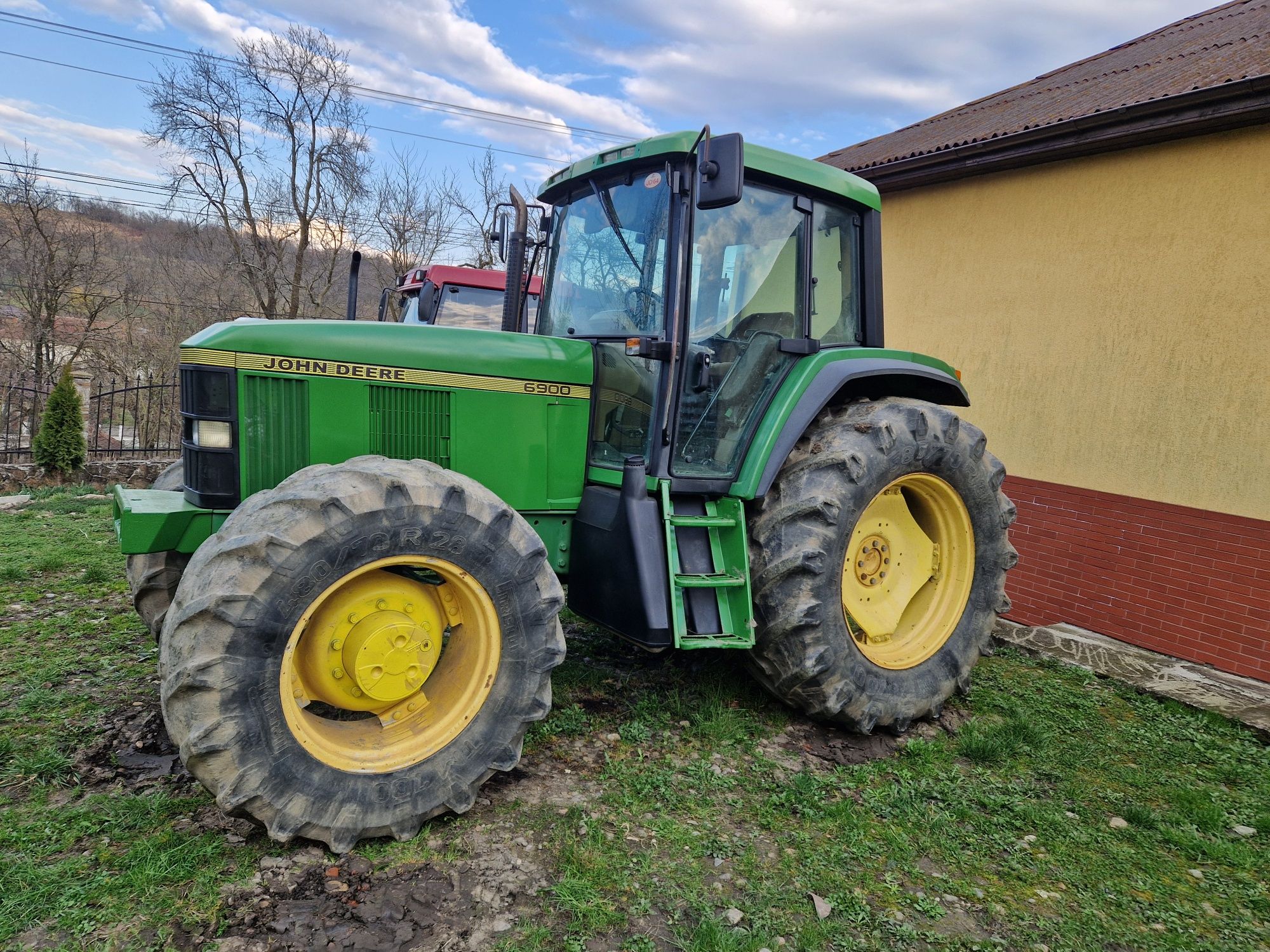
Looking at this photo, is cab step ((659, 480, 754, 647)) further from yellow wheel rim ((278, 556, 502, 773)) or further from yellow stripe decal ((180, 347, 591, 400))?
yellow wheel rim ((278, 556, 502, 773))

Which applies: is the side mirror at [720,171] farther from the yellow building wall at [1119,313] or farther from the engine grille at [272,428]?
the yellow building wall at [1119,313]

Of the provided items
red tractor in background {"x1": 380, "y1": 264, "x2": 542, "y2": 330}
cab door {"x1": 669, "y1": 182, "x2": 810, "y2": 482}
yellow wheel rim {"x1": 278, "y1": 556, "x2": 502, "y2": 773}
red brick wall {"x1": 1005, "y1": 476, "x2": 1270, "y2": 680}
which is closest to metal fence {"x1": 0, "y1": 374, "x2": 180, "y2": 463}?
red tractor in background {"x1": 380, "y1": 264, "x2": 542, "y2": 330}

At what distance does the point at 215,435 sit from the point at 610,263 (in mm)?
1766

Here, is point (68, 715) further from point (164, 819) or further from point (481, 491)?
point (481, 491)

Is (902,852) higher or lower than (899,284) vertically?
lower

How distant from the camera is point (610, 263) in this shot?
3.55 metres

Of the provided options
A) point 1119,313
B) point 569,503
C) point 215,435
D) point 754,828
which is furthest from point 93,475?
point 1119,313

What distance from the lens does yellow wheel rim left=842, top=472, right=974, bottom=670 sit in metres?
3.73

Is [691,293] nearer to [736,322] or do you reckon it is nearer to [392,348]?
[736,322]

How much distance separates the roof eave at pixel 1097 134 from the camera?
4.27m

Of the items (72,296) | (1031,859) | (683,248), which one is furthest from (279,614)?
(72,296)

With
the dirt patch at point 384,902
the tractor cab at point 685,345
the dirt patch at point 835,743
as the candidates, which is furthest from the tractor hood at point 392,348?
the dirt patch at point 835,743

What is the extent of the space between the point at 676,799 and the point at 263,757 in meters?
1.43

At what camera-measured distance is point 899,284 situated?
21.7 feet
